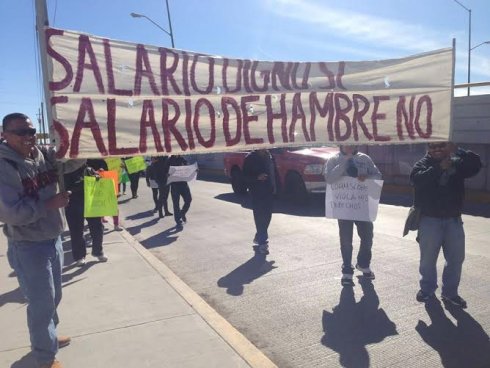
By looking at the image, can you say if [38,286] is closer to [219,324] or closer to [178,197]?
[219,324]

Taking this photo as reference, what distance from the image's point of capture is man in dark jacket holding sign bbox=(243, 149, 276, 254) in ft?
23.2

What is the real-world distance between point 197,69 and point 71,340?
241 cm

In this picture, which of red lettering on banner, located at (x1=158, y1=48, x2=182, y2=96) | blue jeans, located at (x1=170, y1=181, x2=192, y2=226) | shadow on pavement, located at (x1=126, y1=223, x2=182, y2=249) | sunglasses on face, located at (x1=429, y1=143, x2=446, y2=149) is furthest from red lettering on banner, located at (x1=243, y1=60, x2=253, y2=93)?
blue jeans, located at (x1=170, y1=181, x2=192, y2=226)

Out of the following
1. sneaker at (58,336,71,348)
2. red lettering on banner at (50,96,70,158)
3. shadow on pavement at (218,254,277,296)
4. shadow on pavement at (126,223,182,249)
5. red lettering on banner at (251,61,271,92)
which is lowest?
shadow on pavement at (126,223,182,249)

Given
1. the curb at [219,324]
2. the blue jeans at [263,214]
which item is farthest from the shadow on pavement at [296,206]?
Answer: the curb at [219,324]

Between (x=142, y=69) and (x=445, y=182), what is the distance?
2904mm

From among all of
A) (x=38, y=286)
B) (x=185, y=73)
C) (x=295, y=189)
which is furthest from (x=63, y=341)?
(x=295, y=189)

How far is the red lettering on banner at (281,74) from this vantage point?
3.62 m

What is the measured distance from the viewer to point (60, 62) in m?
2.88

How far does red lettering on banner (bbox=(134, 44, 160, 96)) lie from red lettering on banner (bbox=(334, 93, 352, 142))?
1.47 metres

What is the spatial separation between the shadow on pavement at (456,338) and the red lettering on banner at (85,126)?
9.53 feet

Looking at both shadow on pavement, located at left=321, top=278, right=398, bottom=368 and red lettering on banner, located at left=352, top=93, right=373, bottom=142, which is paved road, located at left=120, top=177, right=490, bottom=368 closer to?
shadow on pavement, located at left=321, top=278, right=398, bottom=368

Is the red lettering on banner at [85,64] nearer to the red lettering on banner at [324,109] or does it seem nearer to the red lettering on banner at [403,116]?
the red lettering on banner at [324,109]

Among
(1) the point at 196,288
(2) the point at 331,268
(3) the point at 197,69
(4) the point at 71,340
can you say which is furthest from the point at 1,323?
(2) the point at 331,268
